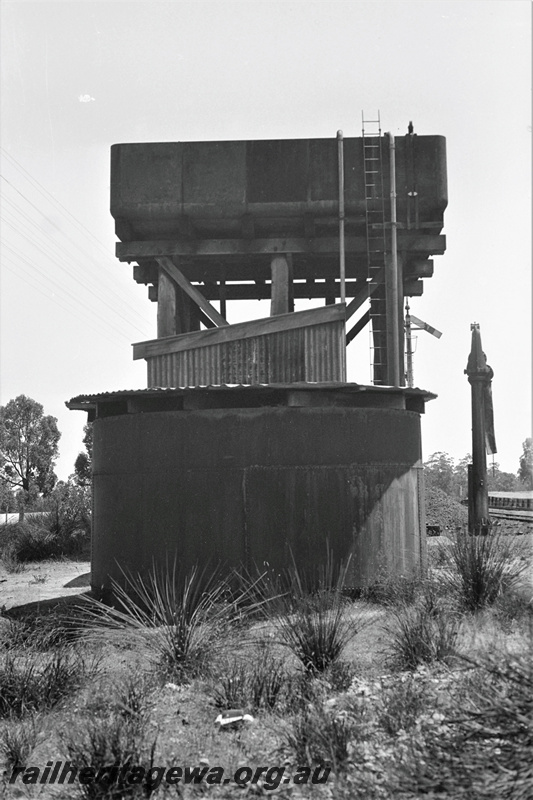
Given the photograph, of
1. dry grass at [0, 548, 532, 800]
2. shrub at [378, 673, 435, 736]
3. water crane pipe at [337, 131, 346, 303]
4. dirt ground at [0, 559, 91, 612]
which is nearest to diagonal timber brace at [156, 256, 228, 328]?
water crane pipe at [337, 131, 346, 303]

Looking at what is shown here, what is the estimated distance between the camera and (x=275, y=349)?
12.9 meters

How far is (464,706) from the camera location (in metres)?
5.78

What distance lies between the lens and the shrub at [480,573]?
8.80 meters

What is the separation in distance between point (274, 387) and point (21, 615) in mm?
4683

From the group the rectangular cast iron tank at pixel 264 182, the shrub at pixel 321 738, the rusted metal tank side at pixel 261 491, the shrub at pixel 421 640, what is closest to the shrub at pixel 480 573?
the shrub at pixel 421 640

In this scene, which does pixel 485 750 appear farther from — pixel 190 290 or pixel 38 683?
pixel 190 290

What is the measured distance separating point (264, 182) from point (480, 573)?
26.2ft

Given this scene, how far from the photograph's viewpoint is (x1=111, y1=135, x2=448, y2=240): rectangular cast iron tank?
1404 centimetres

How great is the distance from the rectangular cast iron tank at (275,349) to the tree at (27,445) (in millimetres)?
53799

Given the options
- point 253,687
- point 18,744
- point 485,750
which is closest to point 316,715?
point 253,687

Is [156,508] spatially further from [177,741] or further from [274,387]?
[177,741]

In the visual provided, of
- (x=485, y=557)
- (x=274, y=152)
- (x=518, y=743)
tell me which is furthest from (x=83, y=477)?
(x=518, y=743)

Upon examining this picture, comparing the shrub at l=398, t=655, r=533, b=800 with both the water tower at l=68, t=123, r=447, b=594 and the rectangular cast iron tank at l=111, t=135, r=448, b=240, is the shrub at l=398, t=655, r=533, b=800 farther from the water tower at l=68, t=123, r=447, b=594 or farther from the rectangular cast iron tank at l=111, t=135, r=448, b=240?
the rectangular cast iron tank at l=111, t=135, r=448, b=240

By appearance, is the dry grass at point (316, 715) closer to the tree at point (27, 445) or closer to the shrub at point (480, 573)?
the shrub at point (480, 573)
